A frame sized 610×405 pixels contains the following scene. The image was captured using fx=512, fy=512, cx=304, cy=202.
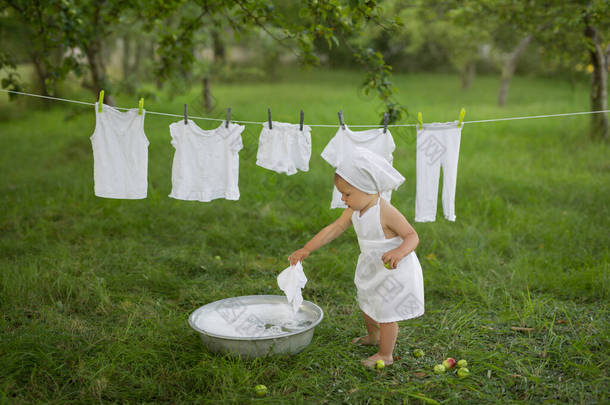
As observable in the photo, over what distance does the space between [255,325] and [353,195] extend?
3.85ft

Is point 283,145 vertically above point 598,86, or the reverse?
point 598,86

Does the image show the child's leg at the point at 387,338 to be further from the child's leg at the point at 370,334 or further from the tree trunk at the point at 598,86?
the tree trunk at the point at 598,86

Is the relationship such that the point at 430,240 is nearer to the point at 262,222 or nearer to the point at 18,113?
the point at 262,222

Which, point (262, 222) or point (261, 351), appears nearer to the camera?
point (261, 351)

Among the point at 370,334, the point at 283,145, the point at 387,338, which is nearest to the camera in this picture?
the point at 387,338

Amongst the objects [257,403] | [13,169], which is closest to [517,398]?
[257,403]

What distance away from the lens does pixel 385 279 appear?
3.00 metres

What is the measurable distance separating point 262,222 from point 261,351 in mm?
2673

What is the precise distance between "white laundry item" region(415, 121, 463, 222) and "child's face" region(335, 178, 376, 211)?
0.88 meters

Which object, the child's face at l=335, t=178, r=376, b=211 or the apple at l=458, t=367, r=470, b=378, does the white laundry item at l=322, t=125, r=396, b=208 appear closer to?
the child's face at l=335, t=178, r=376, b=211

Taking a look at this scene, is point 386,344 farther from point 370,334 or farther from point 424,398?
point 424,398

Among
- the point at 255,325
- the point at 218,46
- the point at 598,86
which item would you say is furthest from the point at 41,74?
the point at 598,86

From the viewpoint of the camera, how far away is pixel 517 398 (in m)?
2.82

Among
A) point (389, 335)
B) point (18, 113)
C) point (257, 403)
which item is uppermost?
point (18, 113)
